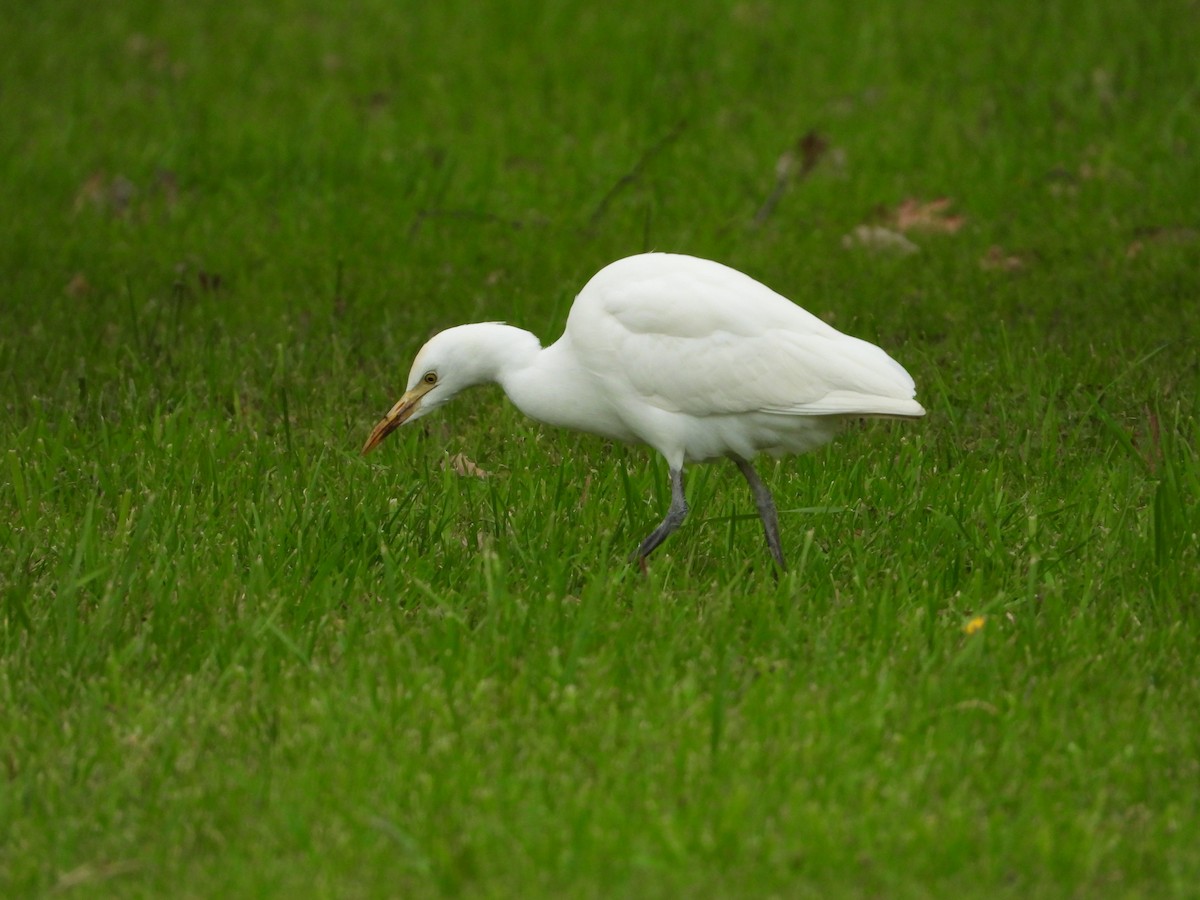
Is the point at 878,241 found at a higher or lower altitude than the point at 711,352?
lower

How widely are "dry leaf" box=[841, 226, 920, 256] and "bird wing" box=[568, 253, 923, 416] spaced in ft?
8.97

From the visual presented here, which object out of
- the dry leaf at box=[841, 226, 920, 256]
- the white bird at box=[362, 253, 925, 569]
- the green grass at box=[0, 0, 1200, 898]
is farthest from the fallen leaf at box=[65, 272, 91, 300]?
the dry leaf at box=[841, 226, 920, 256]

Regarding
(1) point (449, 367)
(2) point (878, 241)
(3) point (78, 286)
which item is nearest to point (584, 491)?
(1) point (449, 367)

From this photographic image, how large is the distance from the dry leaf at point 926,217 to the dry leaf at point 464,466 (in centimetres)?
279

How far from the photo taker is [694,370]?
445 cm

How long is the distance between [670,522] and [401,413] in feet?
2.83

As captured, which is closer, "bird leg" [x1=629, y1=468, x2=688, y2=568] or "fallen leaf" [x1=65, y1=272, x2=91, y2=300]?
"bird leg" [x1=629, y1=468, x2=688, y2=568]

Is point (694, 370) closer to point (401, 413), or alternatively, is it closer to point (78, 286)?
point (401, 413)

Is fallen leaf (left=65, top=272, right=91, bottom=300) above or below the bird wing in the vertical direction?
below

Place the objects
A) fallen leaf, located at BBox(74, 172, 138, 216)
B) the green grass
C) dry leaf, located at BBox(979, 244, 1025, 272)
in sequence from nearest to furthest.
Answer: the green grass < dry leaf, located at BBox(979, 244, 1025, 272) < fallen leaf, located at BBox(74, 172, 138, 216)

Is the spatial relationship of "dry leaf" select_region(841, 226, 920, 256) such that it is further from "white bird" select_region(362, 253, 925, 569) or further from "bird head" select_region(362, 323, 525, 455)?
"bird head" select_region(362, 323, 525, 455)

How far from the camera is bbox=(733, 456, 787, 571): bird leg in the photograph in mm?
4473

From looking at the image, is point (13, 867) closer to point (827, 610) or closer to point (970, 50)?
point (827, 610)

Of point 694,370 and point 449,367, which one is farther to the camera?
point 449,367
